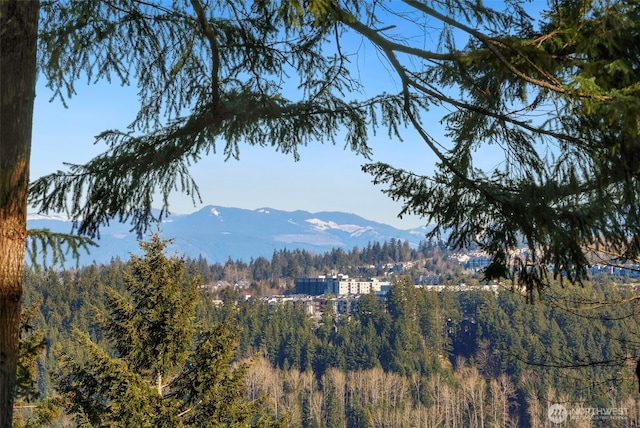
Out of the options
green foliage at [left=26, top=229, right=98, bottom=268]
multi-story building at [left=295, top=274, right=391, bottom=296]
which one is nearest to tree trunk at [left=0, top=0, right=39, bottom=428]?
green foliage at [left=26, top=229, right=98, bottom=268]

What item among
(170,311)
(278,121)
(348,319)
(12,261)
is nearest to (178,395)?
(170,311)

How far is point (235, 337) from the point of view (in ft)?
34.3

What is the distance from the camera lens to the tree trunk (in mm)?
2518

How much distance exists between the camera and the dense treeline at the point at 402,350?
167 feet

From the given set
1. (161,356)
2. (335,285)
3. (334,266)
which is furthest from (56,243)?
(334,266)

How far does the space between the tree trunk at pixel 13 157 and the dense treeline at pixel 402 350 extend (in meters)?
41.0

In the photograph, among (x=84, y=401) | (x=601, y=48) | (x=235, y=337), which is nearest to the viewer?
(x=601, y=48)

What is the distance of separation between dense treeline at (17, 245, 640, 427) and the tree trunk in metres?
41.0

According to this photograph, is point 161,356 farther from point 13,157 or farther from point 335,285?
point 335,285

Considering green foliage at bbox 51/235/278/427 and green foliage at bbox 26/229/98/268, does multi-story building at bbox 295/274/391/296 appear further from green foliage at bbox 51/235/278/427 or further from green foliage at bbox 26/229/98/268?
green foliage at bbox 26/229/98/268

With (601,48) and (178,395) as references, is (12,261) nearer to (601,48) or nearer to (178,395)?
(601,48)

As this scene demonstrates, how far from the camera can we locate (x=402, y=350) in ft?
210

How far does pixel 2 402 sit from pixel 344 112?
6.82ft

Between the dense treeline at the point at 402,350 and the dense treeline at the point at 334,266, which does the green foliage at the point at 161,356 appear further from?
the dense treeline at the point at 334,266
